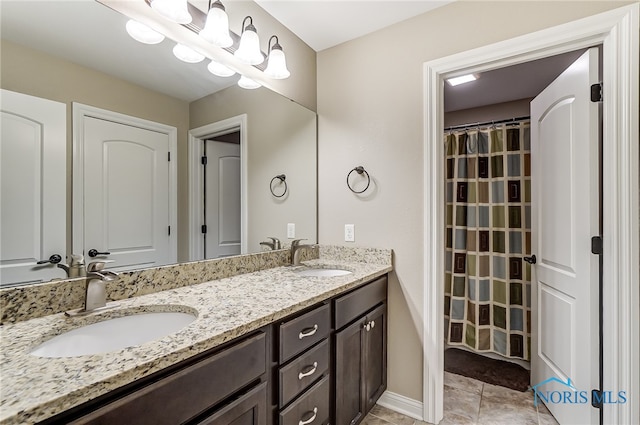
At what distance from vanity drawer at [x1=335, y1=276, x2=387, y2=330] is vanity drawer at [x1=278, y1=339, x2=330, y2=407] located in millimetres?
148

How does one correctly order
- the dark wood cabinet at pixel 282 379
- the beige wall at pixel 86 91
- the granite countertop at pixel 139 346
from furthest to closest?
the beige wall at pixel 86 91, the dark wood cabinet at pixel 282 379, the granite countertop at pixel 139 346

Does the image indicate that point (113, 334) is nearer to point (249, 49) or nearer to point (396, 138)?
point (249, 49)

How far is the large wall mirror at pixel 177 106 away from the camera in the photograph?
0.98 meters

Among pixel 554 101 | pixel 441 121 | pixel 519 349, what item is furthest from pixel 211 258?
pixel 519 349

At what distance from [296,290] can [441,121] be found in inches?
50.3

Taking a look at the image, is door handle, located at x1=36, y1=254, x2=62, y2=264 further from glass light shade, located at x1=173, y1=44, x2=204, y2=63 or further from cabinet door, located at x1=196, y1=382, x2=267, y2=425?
glass light shade, located at x1=173, y1=44, x2=204, y2=63

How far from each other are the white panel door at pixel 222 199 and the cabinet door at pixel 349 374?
0.75 m

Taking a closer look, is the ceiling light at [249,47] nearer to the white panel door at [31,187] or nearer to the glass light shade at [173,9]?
the glass light shade at [173,9]

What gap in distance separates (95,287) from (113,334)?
0.17 metres

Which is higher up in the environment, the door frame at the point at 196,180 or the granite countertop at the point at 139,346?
the door frame at the point at 196,180

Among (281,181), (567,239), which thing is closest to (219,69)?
(281,181)

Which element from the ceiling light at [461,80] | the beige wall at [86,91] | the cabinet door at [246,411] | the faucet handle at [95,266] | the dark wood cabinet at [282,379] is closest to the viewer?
the dark wood cabinet at [282,379]

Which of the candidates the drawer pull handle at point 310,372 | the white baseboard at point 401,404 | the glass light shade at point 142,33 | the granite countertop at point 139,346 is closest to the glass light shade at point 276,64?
the glass light shade at point 142,33

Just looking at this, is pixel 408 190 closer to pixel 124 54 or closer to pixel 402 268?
pixel 402 268
